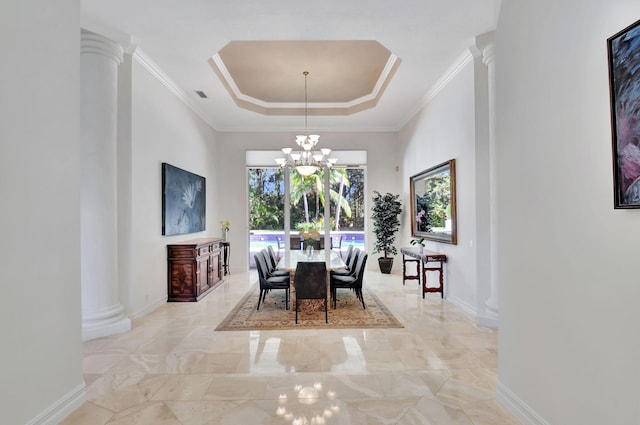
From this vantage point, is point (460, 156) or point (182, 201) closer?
point (460, 156)

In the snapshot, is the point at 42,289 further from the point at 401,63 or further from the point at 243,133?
the point at 243,133

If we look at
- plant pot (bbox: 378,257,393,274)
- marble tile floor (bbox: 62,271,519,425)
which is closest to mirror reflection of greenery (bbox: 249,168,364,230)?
plant pot (bbox: 378,257,393,274)

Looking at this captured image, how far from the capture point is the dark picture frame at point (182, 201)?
557 cm

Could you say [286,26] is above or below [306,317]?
above

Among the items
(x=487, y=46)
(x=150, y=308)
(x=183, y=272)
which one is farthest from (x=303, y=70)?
(x=150, y=308)

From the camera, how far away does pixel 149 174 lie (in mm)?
5105

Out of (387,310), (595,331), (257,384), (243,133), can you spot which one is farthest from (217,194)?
(595,331)

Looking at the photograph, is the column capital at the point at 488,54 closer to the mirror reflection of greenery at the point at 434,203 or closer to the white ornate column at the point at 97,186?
the mirror reflection of greenery at the point at 434,203

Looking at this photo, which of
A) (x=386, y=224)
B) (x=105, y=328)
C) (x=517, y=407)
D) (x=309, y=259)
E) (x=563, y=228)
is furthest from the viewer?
(x=386, y=224)

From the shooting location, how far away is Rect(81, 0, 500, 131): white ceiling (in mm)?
3725

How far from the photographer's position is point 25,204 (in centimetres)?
217

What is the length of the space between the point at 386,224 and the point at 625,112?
21.6ft

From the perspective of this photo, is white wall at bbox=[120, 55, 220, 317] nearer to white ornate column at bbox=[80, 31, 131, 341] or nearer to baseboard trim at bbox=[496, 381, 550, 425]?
white ornate column at bbox=[80, 31, 131, 341]

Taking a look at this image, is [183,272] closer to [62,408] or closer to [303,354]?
[303,354]
